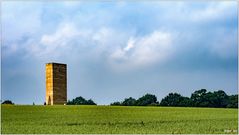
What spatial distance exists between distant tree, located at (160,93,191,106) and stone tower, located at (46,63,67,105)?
30797mm

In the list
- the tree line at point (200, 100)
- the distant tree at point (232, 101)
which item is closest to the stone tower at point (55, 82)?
the tree line at point (200, 100)

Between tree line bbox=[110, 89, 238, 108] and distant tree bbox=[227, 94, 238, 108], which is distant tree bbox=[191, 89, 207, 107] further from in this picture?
distant tree bbox=[227, 94, 238, 108]

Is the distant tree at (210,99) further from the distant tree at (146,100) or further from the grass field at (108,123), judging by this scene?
the grass field at (108,123)

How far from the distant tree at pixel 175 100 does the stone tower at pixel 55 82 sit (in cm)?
3080

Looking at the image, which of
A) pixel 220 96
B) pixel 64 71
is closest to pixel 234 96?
pixel 220 96

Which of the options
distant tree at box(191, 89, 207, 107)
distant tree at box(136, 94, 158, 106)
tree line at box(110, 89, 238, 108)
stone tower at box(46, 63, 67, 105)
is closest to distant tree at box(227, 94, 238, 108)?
tree line at box(110, 89, 238, 108)

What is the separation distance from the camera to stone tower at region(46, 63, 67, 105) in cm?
4594

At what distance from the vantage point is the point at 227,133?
16594mm

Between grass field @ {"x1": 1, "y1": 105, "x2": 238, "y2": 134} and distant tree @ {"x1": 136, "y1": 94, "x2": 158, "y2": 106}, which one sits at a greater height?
distant tree @ {"x1": 136, "y1": 94, "x2": 158, "y2": 106}

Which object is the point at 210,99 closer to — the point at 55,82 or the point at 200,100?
the point at 200,100

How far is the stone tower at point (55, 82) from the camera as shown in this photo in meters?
45.9

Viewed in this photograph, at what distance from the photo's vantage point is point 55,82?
4619 centimetres

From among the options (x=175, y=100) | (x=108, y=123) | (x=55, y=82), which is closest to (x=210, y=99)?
(x=175, y=100)

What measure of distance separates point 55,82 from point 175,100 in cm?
3299
